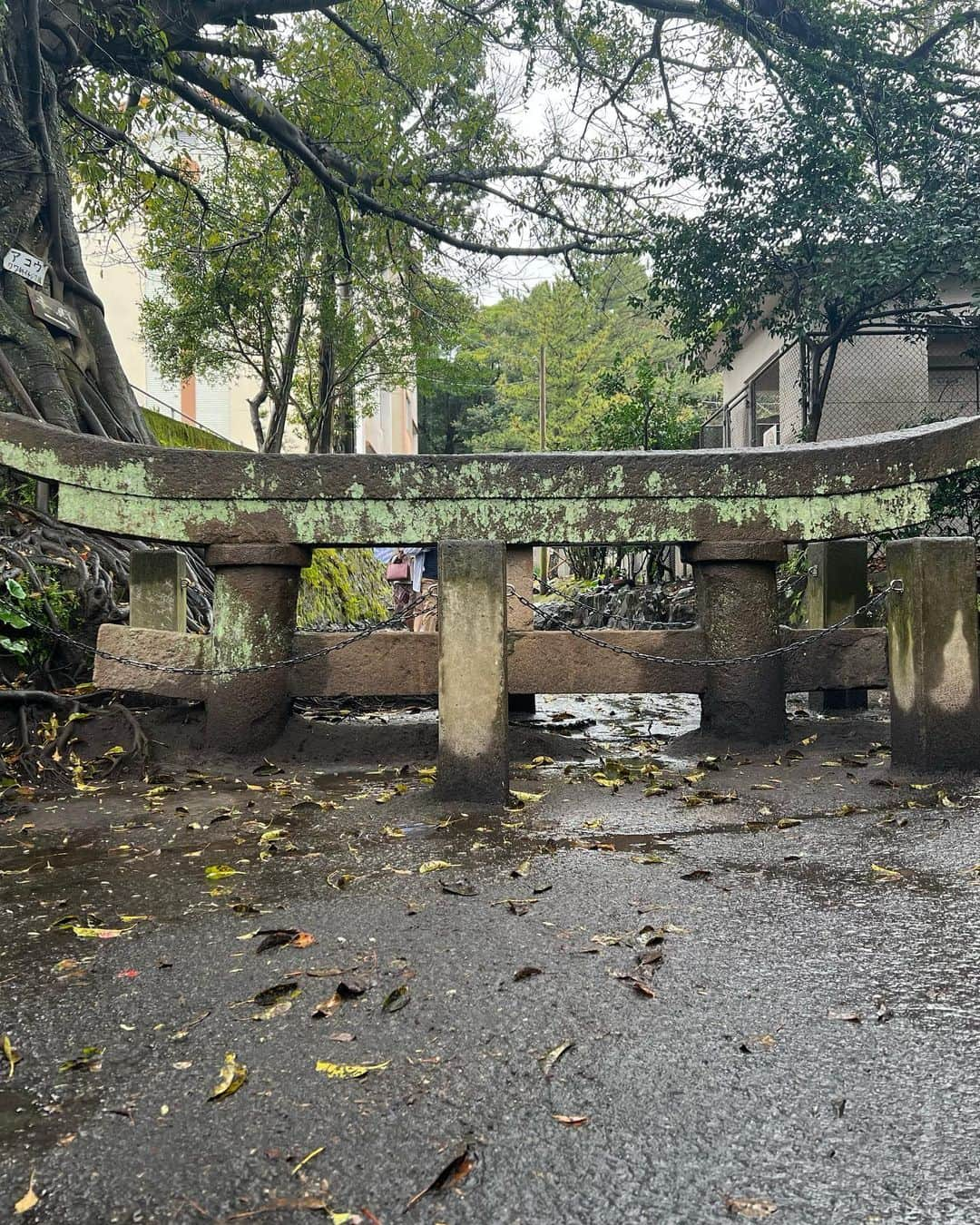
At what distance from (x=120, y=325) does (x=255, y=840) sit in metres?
23.5

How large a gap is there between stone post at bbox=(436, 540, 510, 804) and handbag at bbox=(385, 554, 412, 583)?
869 centimetres

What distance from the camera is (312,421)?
1859 centimetres

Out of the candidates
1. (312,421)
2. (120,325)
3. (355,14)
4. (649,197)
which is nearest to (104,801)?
(355,14)

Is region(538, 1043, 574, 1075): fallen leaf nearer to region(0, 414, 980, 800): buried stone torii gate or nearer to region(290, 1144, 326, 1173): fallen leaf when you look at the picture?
region(290, 1144, 326, 1173): fallen leaf

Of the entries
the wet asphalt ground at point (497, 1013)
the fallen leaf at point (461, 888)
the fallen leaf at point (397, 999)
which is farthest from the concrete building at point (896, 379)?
the fallen leaf at point (397, 999)

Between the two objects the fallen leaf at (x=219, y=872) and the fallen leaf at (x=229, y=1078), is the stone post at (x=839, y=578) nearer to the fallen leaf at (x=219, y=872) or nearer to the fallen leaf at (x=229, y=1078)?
the fallen leaf at (x=219, y=872)

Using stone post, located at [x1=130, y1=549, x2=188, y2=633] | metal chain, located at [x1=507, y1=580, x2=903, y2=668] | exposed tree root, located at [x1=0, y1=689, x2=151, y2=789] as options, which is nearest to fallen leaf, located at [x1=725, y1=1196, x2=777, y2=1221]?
metal chain, located at [x1=507, y1=580, x2=903, y2=668]

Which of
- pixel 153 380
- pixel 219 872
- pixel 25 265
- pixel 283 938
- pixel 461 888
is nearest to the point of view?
pixel 283 938

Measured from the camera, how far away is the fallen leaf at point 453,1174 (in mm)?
1604

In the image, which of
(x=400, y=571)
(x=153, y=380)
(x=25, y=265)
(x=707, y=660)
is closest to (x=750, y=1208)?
(x=707, y=660)

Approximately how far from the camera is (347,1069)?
202 cm

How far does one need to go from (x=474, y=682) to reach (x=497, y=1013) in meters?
2.32

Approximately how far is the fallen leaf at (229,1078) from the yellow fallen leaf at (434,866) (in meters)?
1.43

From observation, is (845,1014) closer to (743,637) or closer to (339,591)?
(743,637)
